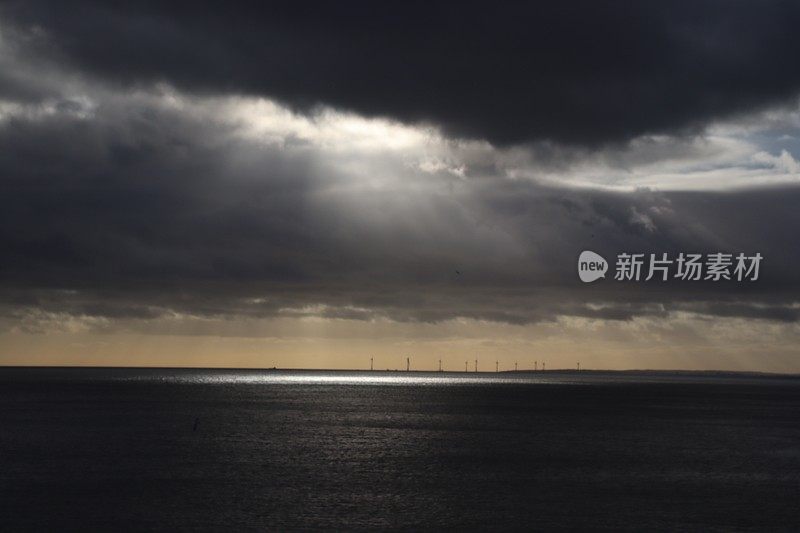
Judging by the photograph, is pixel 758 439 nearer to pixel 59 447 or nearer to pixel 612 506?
pixel 612 506

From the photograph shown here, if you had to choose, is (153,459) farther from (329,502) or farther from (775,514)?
(775,514)

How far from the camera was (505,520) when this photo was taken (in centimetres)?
7350

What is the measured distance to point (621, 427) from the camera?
587 ft

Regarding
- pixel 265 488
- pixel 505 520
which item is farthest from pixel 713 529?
pixel 265 488

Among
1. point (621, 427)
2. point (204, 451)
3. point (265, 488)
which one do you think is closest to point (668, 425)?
point (621, 427)

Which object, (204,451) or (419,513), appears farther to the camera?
(204,451)

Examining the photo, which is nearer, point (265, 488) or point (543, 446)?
point (265, 488)

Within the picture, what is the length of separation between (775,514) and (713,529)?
10.4m

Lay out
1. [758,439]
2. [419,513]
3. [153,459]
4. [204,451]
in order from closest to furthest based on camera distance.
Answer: [419,513] → [153,459] → [204,451] → [758,439]

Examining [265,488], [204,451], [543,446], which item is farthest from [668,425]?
[265,488]

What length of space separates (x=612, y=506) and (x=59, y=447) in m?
78.6

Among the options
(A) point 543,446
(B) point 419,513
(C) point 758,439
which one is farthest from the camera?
(C) point 758,439

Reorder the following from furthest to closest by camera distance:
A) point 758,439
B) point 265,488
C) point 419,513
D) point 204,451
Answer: point 758,439, point 204,451, point 265,488, point 419,513

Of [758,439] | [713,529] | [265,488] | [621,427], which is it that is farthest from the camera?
[621,427]
